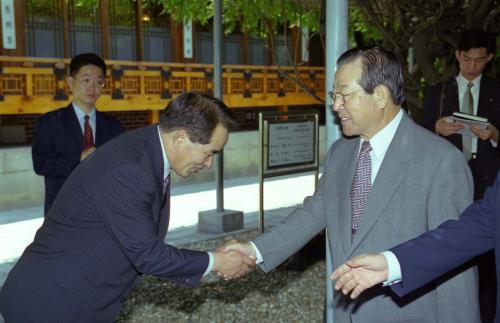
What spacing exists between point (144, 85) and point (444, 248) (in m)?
11.8

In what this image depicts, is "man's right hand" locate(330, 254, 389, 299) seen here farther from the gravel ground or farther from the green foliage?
the green foliage

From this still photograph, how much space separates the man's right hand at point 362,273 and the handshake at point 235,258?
3.19ft

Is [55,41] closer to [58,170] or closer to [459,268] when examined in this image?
[58,170]

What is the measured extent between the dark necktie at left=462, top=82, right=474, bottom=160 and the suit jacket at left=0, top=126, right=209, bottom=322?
304 cm

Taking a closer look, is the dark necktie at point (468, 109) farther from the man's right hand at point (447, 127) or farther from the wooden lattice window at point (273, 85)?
the wooden lattice window at point (273, 85)

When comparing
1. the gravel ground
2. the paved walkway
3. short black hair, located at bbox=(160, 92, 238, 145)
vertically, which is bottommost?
the paved walkway

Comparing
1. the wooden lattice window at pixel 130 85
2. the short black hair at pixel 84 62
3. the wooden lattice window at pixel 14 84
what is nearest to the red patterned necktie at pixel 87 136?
the short black hair at pixel 84 62

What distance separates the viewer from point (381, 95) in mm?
2857

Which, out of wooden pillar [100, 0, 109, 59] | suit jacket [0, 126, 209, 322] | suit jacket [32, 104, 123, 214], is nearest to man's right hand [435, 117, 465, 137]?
suit jacket [32, 104, 123, 214]

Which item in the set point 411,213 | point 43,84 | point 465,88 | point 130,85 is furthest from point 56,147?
point 130,85

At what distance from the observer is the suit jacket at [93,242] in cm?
281

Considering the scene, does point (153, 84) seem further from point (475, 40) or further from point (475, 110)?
point (475, 40)

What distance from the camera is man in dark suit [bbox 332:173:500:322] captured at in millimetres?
2555

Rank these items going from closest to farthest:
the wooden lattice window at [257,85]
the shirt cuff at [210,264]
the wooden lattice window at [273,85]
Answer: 1. the shirt cuff at [210,264]
2. the wooden lattice window at [257,85]
3. the wooden lattice window at [273,85]
